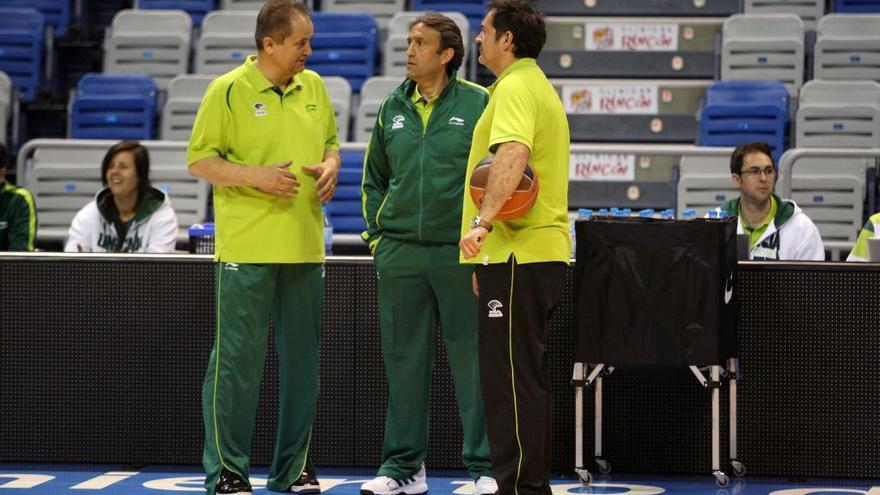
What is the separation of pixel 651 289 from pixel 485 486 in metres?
1.12

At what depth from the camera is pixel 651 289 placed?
5.54m

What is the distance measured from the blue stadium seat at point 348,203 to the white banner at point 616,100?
227cm

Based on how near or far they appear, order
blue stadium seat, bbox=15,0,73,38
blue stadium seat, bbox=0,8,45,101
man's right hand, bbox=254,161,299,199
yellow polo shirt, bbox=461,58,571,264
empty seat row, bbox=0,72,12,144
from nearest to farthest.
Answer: yellow polo shirt, bbox=461,58,571,264, man's right hand, bbox=254,161,299,199, empty seat row, bbox=0,72,12,144, blue stadium seat, bbox=0,8,45,101, blue stadium seat, bbox=15,0,73,38

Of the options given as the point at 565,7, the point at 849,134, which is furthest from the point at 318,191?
the point at 565,7

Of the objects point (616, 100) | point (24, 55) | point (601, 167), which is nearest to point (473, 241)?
point (601, 167)

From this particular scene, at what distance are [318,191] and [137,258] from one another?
1.23 meters

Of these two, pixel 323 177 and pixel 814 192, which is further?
pixel 814 192

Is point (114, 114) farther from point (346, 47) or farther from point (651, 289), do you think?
point (651, 289)

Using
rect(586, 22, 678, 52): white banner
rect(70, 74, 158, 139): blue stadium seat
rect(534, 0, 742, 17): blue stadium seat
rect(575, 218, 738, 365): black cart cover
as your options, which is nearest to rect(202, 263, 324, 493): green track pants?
rect(575, 218, 738, 365): black cart cover

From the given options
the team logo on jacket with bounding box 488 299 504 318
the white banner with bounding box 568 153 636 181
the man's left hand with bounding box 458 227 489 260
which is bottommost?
the team logo on jacket with bounding box 488 299 504 318

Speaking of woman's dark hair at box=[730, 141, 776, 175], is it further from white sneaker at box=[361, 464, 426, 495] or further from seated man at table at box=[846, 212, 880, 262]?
white sneaker at box=[361, 464, 426, 495]

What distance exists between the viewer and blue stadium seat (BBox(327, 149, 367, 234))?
9.49 metres

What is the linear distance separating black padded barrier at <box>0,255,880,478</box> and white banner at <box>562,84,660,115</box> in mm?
5316

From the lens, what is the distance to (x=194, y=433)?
5.99m
